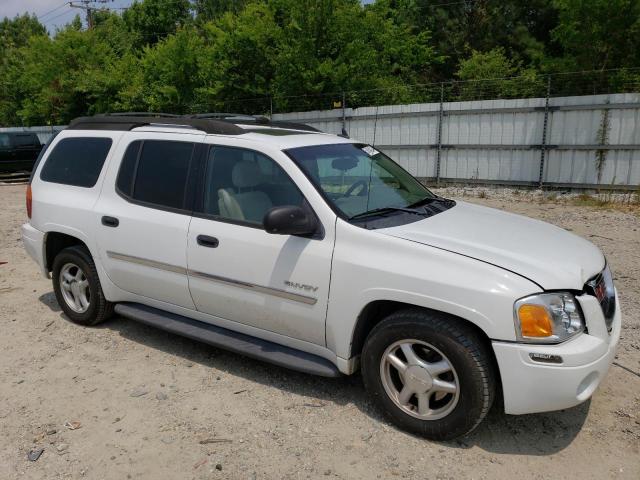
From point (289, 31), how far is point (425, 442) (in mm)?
16419

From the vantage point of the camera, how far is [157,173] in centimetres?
426

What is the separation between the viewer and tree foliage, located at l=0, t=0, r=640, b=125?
55.9 feet

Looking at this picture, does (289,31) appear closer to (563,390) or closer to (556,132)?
(556,132)

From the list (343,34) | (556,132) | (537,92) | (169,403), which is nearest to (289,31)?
(343,34)

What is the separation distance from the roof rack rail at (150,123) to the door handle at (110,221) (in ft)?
2.61

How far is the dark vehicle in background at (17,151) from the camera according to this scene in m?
18.0

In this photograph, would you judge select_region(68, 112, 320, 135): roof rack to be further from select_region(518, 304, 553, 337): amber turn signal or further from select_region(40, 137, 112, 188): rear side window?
select_region(518, 304, 553, 337): amber turn signal

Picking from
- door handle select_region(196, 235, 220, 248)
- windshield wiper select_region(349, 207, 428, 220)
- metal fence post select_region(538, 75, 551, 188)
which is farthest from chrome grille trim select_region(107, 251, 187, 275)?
metal fence post select_region(538, 75, 551, 188)

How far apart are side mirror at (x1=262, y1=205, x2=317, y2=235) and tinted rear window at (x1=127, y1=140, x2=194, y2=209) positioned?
1.07 metres

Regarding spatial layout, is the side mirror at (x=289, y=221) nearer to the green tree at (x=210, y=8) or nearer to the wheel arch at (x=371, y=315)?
the wheel arch at (x=371, y=315)

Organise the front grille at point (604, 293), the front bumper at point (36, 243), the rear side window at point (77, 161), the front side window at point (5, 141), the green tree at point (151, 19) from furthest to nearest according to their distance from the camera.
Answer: the green tree at point (151, 19)
the front side window at point (5, 141)
the front bumper at point (36, 243)
the rear side window at point (77, 161)
the front grille at point (604, 293)

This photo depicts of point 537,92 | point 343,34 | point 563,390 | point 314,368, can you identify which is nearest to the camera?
point 563,390

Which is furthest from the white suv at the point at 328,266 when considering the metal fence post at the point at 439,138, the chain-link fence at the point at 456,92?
the chain-link fence at the point at 456,92

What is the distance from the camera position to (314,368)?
137 inches
